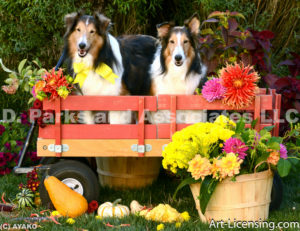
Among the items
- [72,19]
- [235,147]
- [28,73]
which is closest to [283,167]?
[235,147]

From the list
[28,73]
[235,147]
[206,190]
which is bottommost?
[206,190]

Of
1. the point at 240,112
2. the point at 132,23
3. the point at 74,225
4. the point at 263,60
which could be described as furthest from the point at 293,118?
the point at 74,225

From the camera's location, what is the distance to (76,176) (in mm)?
2910

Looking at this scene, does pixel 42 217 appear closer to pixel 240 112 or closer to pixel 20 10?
pixel 240 112

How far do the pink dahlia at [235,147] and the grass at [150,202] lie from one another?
49 cm

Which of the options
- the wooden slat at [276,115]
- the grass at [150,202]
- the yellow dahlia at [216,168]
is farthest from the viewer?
the wooden slat at [276,115]

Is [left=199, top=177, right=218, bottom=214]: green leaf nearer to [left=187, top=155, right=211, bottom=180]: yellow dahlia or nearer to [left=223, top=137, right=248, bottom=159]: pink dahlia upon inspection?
[left=187, top=155, right=211, bottom=180]: yellow dahlia

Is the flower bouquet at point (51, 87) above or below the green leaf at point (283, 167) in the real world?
above

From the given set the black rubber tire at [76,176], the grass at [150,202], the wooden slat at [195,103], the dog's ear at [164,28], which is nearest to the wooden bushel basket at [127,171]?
the grass at [150,202]

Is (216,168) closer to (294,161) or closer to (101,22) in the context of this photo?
(294,161)

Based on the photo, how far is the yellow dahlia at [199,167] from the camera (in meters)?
2.45

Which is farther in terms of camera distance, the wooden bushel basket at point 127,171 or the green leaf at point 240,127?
the wooden bushel basket at point 127,171

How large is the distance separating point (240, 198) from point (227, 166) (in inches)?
10.1

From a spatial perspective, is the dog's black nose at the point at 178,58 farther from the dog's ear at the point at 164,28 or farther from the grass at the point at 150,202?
the grass at the point at 150,202
